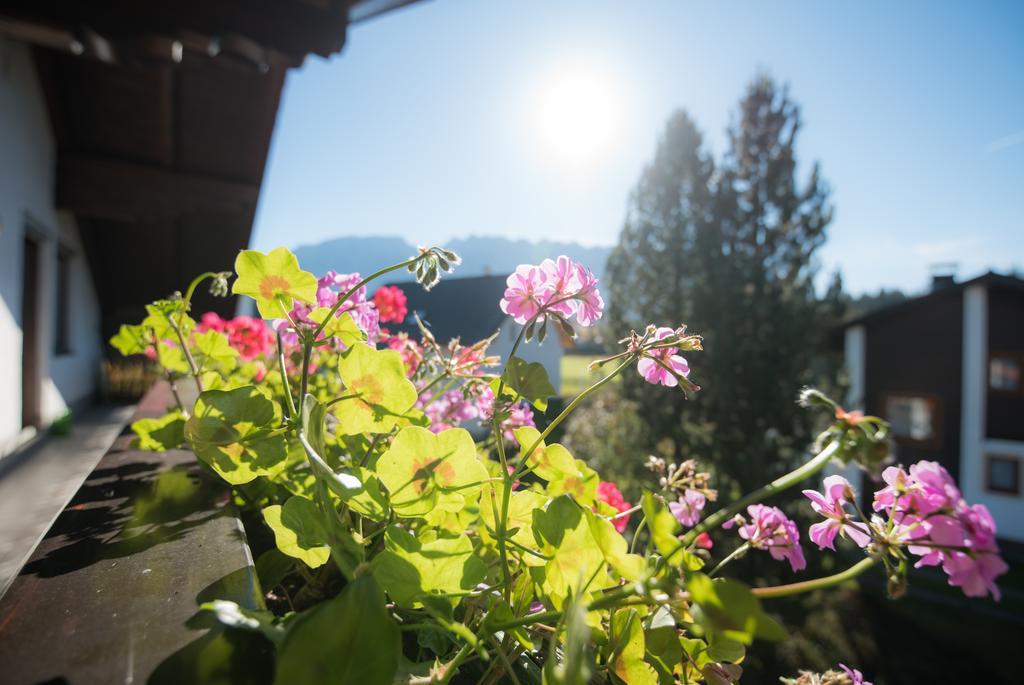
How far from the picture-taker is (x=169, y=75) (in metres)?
3.76

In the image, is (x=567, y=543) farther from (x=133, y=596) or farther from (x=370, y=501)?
(x=133, y=596)

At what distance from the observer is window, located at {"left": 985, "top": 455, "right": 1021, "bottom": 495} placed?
11.3 meters

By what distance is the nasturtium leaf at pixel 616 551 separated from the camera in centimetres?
30

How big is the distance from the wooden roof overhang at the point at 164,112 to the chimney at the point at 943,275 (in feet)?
47.3

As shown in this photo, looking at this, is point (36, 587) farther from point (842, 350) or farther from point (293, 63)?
point (842, 350)

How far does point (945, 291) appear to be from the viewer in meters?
11.6

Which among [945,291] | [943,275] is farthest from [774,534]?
[943,275]

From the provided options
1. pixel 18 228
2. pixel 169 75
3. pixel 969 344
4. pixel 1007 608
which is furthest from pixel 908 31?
pixel 18 228

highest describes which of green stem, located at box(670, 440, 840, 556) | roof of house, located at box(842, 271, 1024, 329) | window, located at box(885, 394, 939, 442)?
roof of house, located at box(842, 271, 1024, 329)

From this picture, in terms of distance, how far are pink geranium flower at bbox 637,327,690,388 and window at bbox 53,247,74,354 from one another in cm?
684

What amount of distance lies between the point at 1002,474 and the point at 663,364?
15379 mm

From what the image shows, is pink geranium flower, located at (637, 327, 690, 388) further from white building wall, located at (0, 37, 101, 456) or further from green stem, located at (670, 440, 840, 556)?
white building wall, located at (0, 37, 101, 456)

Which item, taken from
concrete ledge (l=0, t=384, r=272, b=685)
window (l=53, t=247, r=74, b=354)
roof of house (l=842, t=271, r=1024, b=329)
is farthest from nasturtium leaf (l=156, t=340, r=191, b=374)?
roof of house (l=842, t=271, r=1024, b=329)

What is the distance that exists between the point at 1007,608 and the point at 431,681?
12738mm
